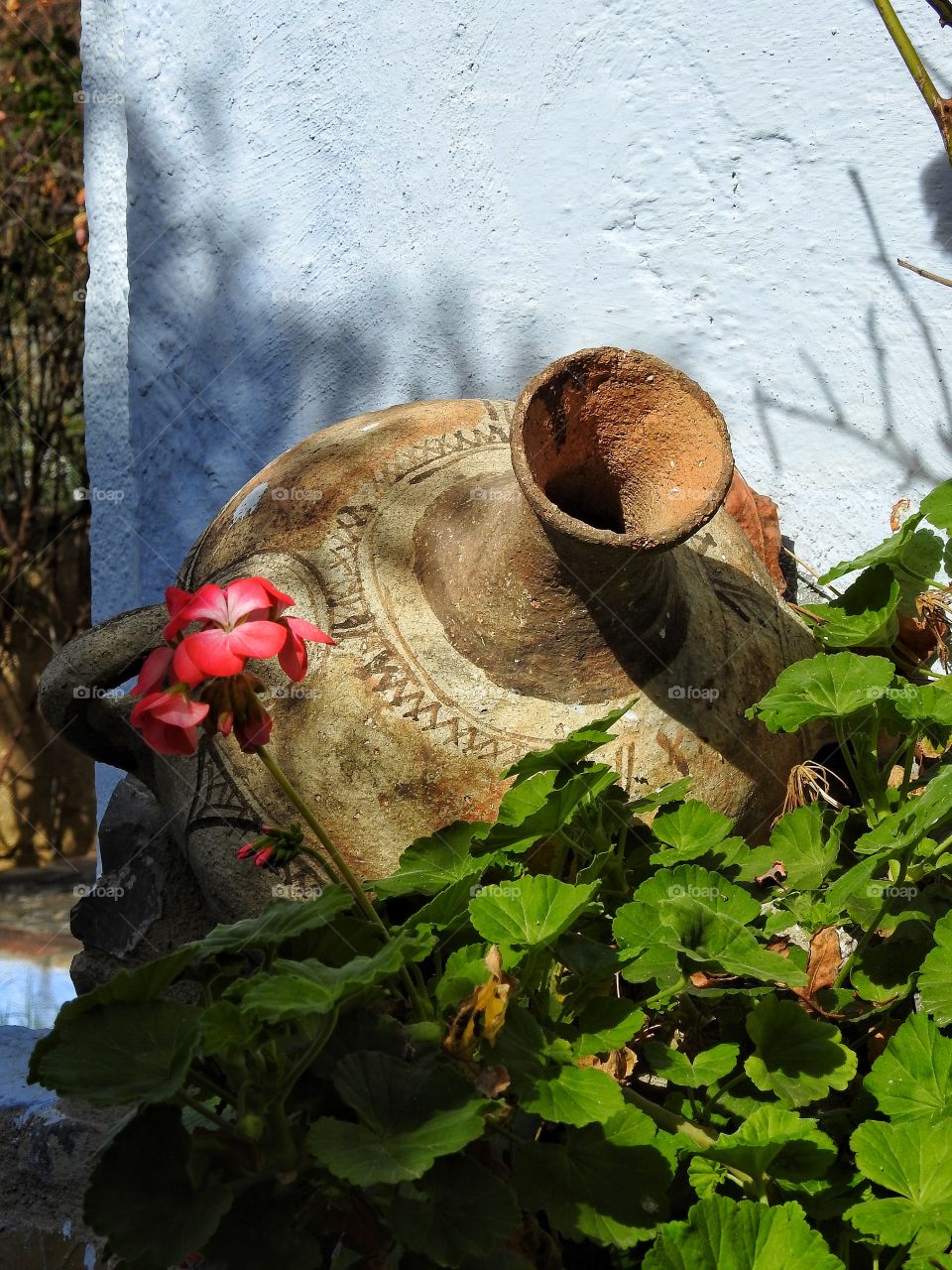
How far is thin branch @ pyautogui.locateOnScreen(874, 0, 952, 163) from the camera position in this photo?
6.76 ft

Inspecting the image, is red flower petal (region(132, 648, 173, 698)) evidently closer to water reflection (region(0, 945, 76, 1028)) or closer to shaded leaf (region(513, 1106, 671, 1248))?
shaded leaf (region(513, 1106, 671, 1248))

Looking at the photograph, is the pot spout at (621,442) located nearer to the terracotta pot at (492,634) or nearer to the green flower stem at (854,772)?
the terracotta pot at (492,634)

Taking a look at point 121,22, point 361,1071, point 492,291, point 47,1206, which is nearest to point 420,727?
point 361,1071

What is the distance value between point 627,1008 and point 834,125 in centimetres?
156

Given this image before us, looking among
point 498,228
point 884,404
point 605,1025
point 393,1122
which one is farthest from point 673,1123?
point 498,228

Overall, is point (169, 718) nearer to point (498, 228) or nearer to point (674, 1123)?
point (674, 1123)

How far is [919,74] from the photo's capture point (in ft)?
6.82

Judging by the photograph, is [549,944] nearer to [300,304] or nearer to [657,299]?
[657,299]

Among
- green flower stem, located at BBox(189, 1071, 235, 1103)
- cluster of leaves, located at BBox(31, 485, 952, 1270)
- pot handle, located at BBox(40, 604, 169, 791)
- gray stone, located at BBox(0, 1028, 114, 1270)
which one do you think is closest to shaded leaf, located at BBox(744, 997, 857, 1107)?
cluster of leaves, located at BBox(31, 485, 952, 1270)

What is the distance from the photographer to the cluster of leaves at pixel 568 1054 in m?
1.13

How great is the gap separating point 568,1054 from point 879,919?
405 mm

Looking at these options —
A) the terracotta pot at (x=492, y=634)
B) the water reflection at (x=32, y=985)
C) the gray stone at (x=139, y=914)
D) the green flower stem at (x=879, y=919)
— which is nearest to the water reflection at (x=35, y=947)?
the water reflection at (x=32, y=985)

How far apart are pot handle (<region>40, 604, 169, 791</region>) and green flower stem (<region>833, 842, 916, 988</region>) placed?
94cm

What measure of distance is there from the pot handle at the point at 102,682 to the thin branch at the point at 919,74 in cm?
130
